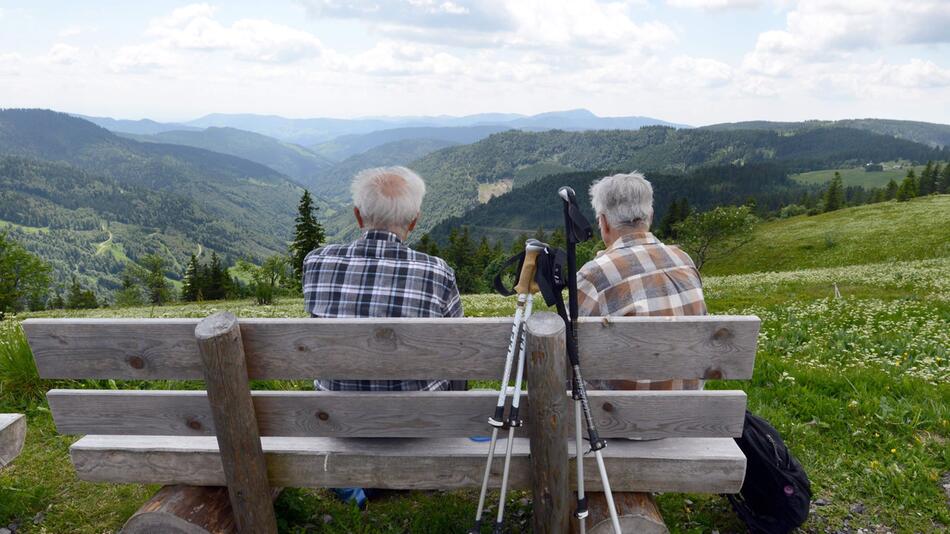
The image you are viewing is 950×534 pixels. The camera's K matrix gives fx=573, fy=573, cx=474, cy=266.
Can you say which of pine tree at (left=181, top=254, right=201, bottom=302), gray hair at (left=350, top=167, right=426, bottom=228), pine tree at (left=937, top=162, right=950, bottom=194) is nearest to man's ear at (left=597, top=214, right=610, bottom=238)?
gray hair at (left=350, top=167, right=426, bottom=228)

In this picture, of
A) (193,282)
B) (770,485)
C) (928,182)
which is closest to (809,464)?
(770,485)

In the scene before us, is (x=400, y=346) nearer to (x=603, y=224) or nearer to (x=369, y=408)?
(x=369, y=408)

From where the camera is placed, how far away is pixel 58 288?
17788cm

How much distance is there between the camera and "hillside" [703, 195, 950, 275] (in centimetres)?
4942

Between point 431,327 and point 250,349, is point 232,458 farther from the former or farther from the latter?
point 431,327

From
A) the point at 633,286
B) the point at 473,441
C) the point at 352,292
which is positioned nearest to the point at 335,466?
the point at 473,441

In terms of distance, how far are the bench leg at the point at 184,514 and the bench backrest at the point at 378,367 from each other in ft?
1.61

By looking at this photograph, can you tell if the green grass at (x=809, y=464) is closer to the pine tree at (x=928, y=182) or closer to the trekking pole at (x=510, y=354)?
the trekking pole at (x=510, y=354)

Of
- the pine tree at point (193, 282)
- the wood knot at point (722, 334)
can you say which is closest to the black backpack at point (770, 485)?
the wood knot at point (722, 334)

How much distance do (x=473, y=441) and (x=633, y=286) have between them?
1.56 m

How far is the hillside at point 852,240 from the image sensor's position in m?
49.4

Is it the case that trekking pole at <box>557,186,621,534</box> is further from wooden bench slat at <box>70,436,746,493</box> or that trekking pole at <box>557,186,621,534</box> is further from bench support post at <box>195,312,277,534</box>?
bench support post at <box>195,312,277,534</box>

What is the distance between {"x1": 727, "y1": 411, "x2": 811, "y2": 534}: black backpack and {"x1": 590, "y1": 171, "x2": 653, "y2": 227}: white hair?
1.74 meters

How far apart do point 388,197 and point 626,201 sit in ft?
6.12
